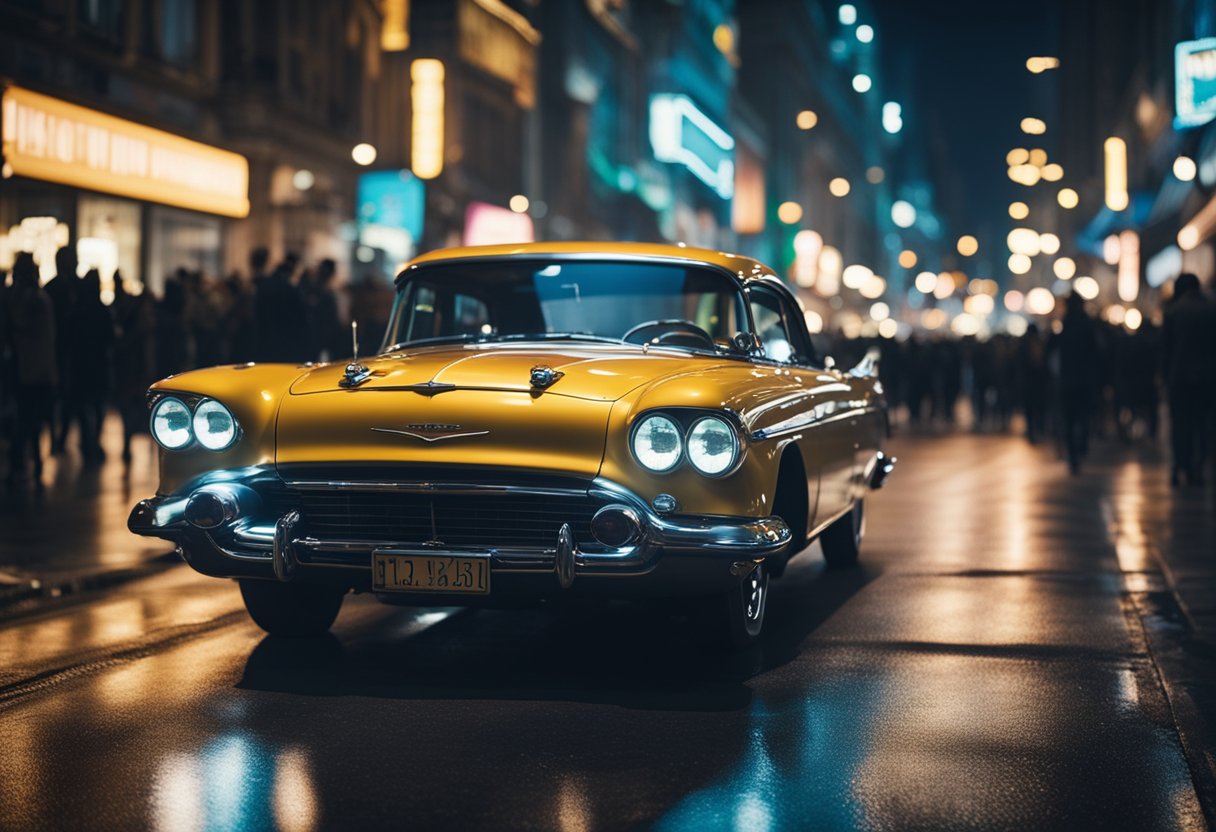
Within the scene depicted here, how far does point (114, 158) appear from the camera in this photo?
26.0m

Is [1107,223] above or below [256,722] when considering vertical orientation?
above

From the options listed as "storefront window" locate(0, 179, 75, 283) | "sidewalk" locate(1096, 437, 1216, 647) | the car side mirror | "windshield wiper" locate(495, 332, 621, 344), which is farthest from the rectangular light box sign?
"windshield wiper" locate(495, 332, 621, 344)

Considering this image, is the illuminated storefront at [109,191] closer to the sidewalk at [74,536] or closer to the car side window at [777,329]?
the sidewalk at [74,536]

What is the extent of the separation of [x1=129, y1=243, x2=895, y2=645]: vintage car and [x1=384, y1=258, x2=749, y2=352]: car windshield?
40 cm

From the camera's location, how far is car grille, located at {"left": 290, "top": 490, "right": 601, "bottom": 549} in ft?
20.3

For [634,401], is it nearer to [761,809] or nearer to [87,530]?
[761,809]

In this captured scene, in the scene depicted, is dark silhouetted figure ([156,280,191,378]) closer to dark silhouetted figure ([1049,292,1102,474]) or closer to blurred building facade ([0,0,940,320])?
blurred building facade ([0,0,940,320])

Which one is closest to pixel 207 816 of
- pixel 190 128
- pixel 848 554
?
pixel 848 554

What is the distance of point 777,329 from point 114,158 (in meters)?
19.6

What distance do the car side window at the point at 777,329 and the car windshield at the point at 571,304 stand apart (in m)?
0.28

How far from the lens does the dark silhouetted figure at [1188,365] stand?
16422mm

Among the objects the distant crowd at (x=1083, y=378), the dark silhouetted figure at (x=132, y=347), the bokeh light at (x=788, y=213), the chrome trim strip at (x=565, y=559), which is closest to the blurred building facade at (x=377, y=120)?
the dark silhouetted figure at (x=132, y=347)

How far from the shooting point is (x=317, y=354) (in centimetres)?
1599

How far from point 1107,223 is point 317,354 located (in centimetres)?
6604
